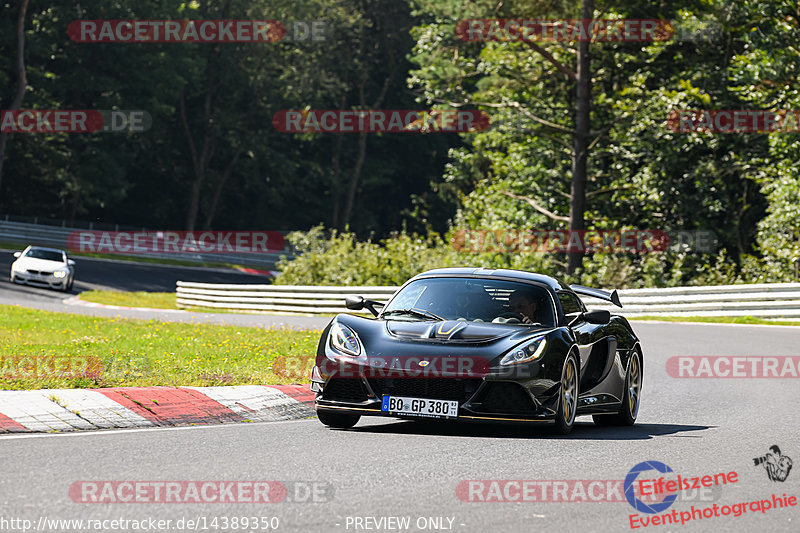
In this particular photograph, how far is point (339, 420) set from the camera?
32.6 ft

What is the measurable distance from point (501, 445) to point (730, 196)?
2894 centimetres

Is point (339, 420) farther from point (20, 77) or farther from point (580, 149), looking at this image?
point (20, 77)

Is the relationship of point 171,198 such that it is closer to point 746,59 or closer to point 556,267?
point 556,267

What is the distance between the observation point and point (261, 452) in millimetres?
8305

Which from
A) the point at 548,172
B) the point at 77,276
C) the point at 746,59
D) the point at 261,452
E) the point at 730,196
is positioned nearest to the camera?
the point at 261,452

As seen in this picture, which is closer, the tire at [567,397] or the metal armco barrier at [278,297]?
the tire at [567,397]

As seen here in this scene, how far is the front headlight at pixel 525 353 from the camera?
9195 millimetres

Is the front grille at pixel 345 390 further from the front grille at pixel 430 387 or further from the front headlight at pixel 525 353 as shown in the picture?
the front headlight at pixel 525 353

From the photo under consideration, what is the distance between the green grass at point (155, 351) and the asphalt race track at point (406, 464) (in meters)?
2.29

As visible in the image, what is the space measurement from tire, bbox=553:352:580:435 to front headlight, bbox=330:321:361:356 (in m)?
1.67

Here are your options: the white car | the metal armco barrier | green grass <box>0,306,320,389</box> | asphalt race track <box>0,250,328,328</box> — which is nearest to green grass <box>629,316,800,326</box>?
the metal armco barrier

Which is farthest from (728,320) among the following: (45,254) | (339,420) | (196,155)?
(196,155)

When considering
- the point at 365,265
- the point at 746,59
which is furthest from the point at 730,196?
the point at 365,265

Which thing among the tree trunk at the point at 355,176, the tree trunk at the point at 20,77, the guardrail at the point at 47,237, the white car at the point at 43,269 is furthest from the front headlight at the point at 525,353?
the tree trunk at the point at 355,176
